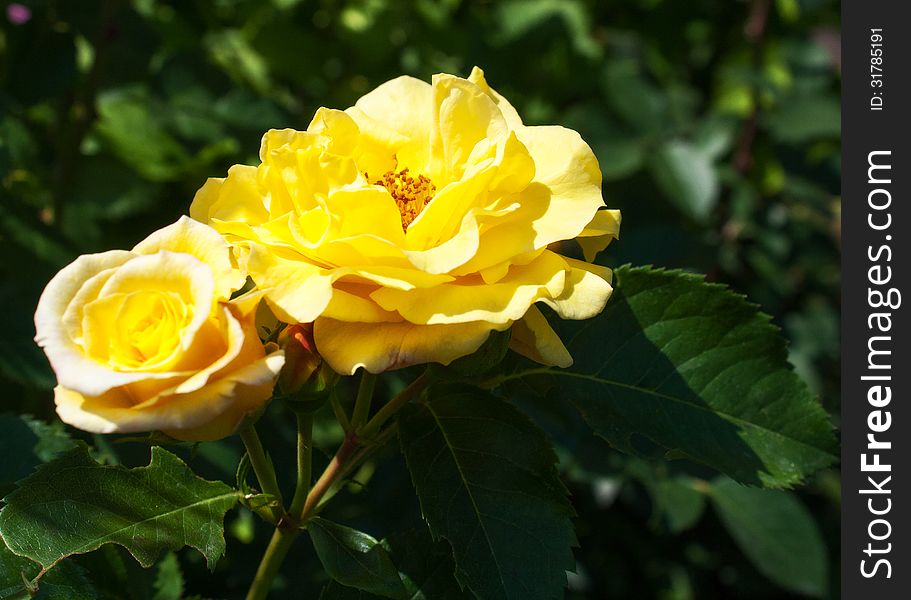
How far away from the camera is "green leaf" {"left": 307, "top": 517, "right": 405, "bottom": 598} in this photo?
710 mm

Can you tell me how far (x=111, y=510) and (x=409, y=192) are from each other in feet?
1.06

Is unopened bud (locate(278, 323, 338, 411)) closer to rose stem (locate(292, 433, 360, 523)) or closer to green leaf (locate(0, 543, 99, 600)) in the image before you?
rose stem (locate(292, 433, 360, 523))

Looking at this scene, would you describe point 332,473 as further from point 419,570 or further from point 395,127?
point 395,127

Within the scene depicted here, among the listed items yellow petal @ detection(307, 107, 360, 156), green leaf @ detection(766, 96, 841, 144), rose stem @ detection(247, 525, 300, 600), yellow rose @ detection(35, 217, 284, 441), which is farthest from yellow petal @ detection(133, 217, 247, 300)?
green leaf @ detection(766, 96, 841, 144)

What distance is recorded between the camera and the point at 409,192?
76cm

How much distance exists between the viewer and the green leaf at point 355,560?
71 centimetres

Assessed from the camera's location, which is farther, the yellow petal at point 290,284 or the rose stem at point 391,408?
the rose stem at point 391,408

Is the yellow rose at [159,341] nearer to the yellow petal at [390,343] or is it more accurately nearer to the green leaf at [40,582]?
the yellow petal at [390,343]

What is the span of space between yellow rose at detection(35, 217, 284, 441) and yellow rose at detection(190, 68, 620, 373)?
0.03 meters

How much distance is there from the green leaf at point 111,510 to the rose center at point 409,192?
258mm

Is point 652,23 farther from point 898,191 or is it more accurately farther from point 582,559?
point 582,559

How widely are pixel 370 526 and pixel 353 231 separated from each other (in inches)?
28.4

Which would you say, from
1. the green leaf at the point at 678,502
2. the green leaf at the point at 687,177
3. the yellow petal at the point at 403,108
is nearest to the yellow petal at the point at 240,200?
the yellow petal at the point at 403,108

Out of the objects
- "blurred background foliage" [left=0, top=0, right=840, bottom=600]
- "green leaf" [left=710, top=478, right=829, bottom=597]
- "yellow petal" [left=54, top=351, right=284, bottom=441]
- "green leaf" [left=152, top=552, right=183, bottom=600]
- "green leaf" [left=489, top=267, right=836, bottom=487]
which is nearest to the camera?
"yellow petal" [left=54, top=351, right=284, bottom=441]
